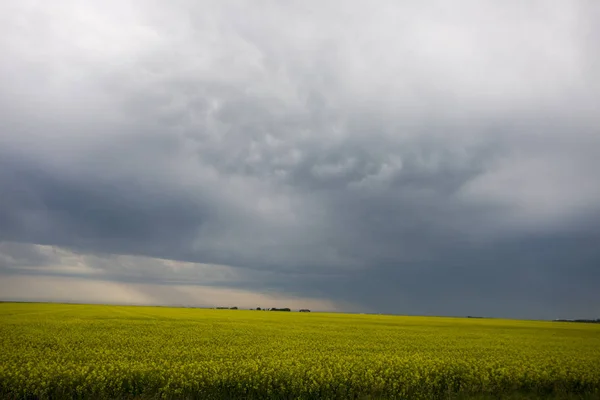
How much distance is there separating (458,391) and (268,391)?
848cm

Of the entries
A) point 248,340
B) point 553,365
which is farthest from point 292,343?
point 553,365

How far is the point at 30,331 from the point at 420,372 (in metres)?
30.2

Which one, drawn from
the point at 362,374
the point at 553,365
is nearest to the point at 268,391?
the point at 362,374

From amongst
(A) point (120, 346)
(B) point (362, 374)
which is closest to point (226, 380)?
(B) point (362, 374)

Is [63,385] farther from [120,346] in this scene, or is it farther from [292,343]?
[292,343]

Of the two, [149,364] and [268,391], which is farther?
[149,364]

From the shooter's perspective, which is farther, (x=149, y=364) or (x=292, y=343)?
(x=292, y=343)

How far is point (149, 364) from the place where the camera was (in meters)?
18.4

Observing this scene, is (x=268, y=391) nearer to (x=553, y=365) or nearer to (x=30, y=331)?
(x=553, y=365)

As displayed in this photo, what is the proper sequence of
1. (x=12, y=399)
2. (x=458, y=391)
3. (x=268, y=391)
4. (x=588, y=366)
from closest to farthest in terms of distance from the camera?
(x=12, y=399)
(x=268, y=391)
(x=458, y=391)
(x=588, y=366)

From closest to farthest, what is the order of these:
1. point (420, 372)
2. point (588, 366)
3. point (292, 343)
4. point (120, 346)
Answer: point (420, 372) < point (588, 366) < point (120, 346) < point (292, 343)

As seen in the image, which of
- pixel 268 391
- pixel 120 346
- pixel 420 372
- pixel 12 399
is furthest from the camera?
pixel 120 346

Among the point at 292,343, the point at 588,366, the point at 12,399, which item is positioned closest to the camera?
the point at 12,399

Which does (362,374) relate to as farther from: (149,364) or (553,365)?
(553,365)
